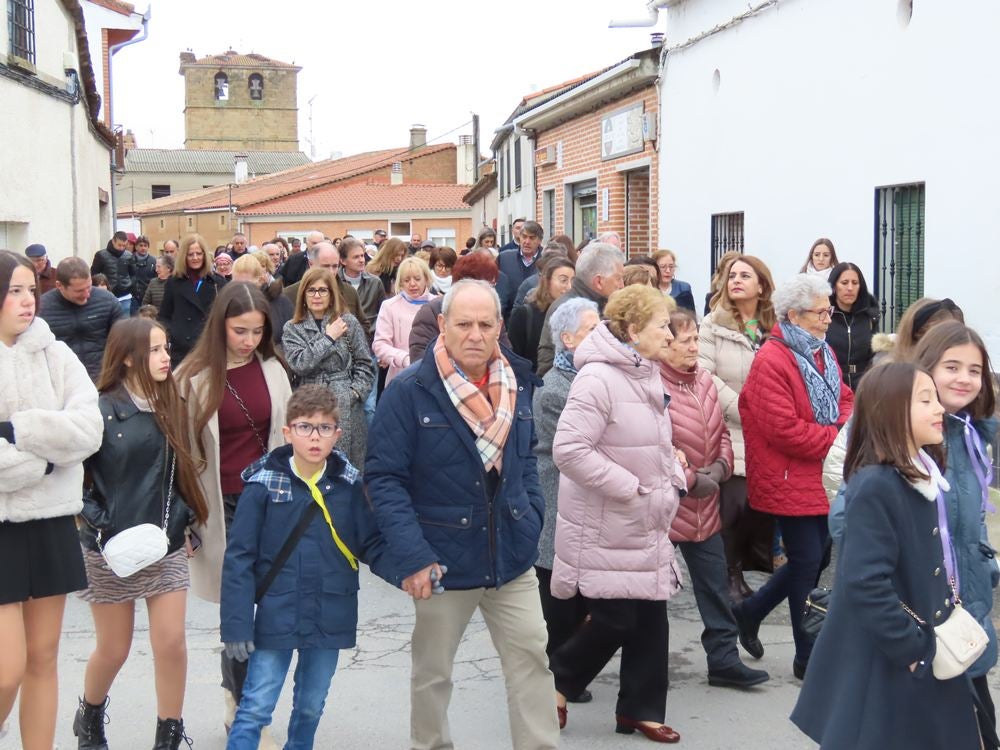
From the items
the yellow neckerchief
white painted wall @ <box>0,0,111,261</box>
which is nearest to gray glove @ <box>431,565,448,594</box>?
the yellow neckerchief

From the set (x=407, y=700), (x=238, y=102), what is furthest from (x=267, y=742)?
(x=238, y=102)

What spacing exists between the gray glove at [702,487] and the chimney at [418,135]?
63.1 metres

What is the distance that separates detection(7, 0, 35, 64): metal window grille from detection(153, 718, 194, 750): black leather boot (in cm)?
1038

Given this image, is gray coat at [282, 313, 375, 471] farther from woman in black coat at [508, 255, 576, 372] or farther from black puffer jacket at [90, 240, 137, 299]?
black puffer jacket at [90, 240, 137, 299]

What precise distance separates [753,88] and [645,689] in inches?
Answer: 330

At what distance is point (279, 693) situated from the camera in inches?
167

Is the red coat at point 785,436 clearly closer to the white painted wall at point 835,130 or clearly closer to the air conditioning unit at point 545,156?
the white painted wall at point 835,130

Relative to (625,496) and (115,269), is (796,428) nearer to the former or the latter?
(625,496)

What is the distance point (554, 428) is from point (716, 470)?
2.58 feet

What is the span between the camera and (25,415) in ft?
13.1

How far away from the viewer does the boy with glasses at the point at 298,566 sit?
4195 mm

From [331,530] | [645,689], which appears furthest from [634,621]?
[331,530]

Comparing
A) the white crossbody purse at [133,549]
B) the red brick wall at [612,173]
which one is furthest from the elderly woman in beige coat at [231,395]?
the red brick wall at [612,173]

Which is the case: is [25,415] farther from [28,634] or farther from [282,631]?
[282,631]
